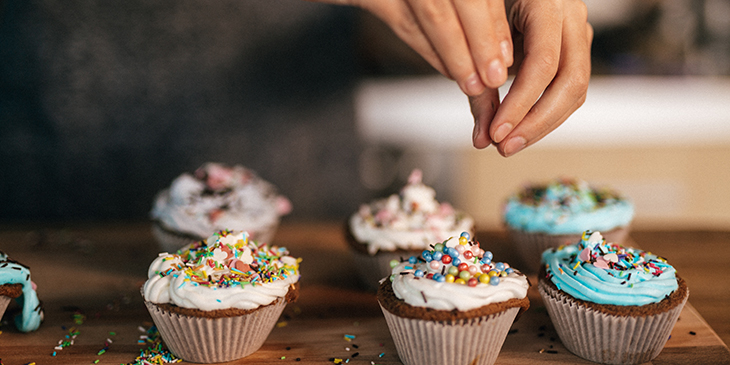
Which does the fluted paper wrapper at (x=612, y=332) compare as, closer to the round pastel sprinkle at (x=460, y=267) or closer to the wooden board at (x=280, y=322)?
the wooden board at (x=280, y=322)

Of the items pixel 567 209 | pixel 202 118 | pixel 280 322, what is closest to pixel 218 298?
pixel 280 322

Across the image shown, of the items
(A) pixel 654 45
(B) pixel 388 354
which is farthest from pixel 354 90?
(A) pixel 654 45

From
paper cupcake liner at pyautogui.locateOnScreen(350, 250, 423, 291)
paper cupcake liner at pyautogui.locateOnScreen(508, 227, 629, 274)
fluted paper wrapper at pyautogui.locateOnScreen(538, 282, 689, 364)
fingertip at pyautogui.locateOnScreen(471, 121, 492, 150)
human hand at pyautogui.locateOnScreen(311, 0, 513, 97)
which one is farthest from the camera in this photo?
paper cupcake liner at pyautogui.locateOnScreen(508, 227, 629, 274)

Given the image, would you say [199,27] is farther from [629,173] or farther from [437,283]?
[629,173]

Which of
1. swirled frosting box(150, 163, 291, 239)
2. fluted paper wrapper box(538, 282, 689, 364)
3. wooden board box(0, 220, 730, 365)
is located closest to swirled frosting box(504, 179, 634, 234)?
wooden board box(0, 220, 730, 365)

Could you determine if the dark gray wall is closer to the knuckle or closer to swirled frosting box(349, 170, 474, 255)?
swirled frosting box(349, 170, 474, 255)

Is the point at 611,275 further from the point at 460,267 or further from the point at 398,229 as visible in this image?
the point at 398,229
